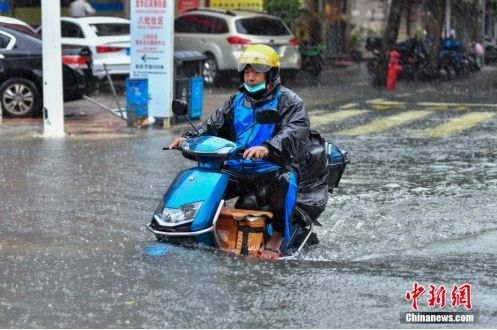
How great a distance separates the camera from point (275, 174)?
7.34m

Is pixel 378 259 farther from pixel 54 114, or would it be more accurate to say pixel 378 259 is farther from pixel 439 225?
pixel 54 114

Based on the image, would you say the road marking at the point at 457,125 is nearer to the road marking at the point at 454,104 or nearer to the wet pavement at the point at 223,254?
the wet pavement at the point at 223,254

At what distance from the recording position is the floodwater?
6113 millimetres

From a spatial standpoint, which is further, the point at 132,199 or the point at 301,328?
the point at 132,199

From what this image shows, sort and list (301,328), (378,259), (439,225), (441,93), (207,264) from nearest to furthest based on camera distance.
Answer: (301,328), (207,264), (378,259), (439,225), (441,93)

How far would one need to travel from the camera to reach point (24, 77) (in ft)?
56.5

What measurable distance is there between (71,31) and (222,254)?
51.9 feet

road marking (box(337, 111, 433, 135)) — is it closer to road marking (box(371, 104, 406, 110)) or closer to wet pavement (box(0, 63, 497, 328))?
wet pavement (box(0, 63, 497, 328))

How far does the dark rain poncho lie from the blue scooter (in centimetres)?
22

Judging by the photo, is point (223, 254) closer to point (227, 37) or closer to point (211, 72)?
point (227, 37)

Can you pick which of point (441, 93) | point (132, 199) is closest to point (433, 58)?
point (441, 93)

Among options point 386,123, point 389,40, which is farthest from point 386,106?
point 389,40

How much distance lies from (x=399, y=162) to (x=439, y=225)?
367 cm

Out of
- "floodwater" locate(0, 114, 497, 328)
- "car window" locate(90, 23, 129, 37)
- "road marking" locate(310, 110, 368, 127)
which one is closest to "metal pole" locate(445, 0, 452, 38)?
"car window" locate(90, 23, 129, 37)
